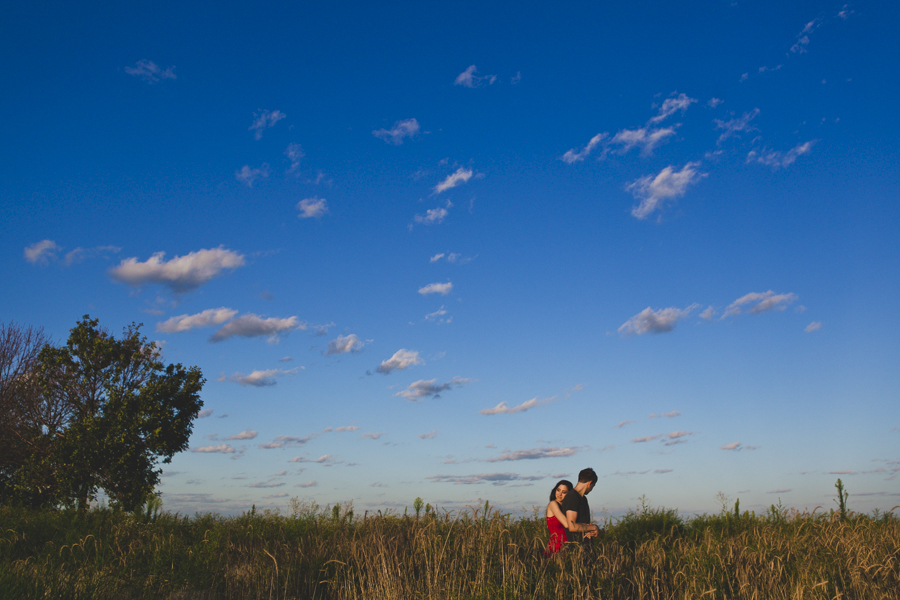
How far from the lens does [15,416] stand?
81.3ft

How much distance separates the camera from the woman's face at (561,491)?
305 inches

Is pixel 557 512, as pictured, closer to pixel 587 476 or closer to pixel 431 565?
pixel 587 476

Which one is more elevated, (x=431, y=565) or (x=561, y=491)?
(x=561, y=491)

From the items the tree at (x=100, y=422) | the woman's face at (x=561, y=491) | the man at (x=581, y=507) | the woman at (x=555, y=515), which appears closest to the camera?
the man at (x=581, y=507)

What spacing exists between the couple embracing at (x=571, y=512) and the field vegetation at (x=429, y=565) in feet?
0.67

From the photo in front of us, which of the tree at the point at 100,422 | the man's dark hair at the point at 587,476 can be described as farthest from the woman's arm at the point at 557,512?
the tree at the point at 100,422

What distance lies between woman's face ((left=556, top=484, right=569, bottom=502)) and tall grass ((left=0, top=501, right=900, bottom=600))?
2.16 ft

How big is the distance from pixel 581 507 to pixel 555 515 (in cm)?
37

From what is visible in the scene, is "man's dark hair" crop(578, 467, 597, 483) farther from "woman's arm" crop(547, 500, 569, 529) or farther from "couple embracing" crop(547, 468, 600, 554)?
"woman's arm" crop(547, 500, 569, 529)

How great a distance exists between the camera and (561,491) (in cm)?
775

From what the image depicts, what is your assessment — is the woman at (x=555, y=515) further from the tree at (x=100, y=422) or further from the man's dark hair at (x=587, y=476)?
the tree at (x=100, y=422)

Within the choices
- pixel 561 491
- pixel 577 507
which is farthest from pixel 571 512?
pixel 561 491

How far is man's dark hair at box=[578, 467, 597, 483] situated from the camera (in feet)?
24.5

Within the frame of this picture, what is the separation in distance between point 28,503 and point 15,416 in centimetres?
394
